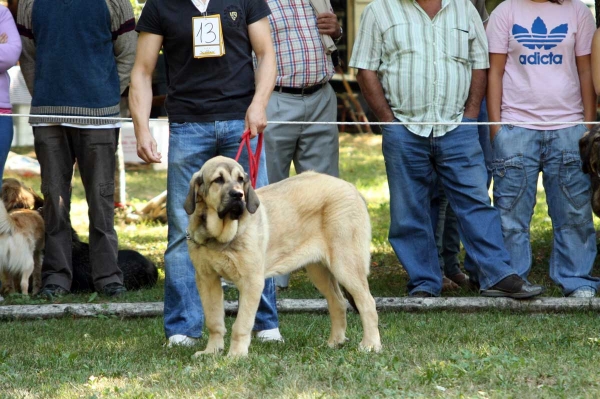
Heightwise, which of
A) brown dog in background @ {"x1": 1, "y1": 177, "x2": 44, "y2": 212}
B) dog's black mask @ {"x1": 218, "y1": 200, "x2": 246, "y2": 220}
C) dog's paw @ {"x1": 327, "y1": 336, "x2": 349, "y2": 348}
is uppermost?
dog's black mask @ {"x1": 218, "y1": 200, "x2": 246, "y2": 220}

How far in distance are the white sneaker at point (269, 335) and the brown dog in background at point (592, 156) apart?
8.55 feet

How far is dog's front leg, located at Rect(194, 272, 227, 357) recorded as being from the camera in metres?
5.29

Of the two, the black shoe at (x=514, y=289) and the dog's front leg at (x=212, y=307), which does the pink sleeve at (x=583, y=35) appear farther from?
the dog's front leg at (x=212, y=307)

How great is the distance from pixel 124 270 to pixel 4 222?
1081 mm

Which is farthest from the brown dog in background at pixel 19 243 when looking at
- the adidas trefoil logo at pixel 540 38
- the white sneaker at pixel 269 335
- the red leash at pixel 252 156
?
the adidas trefoil logo at pixel 540 38

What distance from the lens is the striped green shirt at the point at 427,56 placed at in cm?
685

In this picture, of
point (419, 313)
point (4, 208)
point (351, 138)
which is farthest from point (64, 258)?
point (351, 138)

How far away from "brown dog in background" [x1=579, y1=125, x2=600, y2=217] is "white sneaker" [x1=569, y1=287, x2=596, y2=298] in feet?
1.93

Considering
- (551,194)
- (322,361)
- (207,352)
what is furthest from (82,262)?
(551,194)

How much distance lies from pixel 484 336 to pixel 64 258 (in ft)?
12.2

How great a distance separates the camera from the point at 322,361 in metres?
4.97

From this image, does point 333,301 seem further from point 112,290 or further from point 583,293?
point 112,290

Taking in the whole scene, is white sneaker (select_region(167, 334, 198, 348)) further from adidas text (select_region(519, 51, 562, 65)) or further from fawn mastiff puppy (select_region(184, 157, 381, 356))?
adidas text (select_region(519, 51, 562, 65))

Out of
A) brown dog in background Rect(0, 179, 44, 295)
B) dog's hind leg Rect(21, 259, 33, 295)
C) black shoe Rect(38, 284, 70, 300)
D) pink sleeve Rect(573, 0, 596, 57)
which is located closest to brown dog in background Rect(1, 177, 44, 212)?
brown dog in background Rect(0, 179, 44, 295)
